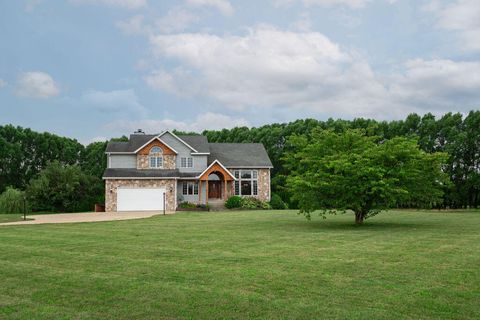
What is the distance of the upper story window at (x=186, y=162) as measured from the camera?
4338cm

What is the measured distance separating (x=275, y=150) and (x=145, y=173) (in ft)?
71.4

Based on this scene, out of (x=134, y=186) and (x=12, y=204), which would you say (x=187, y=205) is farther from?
(x=12, y=204)

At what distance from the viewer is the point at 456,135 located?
45.5 m

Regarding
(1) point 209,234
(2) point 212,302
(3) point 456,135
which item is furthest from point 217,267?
(3) point 456,135

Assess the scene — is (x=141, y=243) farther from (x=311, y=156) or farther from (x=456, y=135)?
(x=456, y=135)

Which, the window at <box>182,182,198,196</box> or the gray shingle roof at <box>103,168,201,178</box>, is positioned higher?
the gray shingle roof at <box>103,168,201,178</box>

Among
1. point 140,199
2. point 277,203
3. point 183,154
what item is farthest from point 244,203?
point 140,199

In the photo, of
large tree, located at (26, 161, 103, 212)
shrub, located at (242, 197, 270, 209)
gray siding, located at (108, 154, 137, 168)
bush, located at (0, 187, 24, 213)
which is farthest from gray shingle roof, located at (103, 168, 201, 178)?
bush, located at (0, 187, 24, 213)

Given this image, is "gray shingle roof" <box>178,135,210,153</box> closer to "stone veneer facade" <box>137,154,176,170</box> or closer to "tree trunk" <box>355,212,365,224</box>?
"stone veneer facade" <box>137,154,176,170</box>

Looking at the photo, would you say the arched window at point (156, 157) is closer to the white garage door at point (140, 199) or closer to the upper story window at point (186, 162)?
the upper story window at point (186, 162)

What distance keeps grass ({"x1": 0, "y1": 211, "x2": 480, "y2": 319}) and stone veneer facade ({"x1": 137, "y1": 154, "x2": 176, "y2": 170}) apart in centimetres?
2683

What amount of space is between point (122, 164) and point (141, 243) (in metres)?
28.4

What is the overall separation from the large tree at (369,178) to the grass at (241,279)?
15.6 ft

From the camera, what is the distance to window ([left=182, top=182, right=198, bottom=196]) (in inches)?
1693
